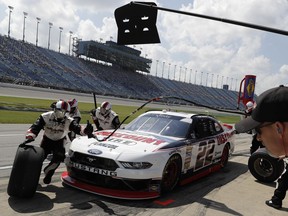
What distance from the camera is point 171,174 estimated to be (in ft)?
21.2

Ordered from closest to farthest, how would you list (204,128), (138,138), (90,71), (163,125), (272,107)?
1. (272,107)
2. (138,138)
3. (163,125)
4. (204,128)
5. (90,71)

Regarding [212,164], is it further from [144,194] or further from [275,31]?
[275,31]

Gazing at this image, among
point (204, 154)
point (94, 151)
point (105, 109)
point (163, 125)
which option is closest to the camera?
point (94, 151)

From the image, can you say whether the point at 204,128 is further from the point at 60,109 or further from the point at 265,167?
the point at 60,109

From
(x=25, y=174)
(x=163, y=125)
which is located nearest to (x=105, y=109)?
(x=163, y=125)

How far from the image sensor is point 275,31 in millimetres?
3762

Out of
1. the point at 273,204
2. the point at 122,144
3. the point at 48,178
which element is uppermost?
the point at 122,144

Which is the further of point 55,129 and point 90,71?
point 90,71

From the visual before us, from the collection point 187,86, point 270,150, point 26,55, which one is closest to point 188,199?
point 270,150

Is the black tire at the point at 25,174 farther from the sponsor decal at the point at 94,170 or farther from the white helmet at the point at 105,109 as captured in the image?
the white helmet at the point at 105,109

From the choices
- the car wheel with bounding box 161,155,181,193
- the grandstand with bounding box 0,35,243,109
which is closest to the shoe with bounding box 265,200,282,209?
the car wheel with bounding box 161,155,181,193

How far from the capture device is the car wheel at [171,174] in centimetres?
621

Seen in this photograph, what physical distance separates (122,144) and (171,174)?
107cm

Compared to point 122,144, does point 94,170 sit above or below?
below
